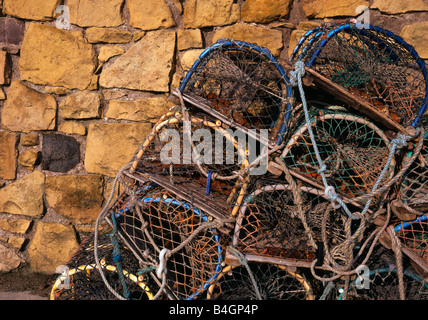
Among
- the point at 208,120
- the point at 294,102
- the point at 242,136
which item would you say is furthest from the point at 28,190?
the point at 294,102

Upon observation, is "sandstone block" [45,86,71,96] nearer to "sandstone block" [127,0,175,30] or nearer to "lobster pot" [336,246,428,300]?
"sandstone block" [127,0,175,30]

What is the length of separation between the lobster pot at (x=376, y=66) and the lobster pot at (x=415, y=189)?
0.70 ft

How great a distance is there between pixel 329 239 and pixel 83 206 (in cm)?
169

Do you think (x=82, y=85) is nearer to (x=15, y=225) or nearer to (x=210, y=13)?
(x=210, y=13)

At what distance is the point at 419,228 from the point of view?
6.30ft

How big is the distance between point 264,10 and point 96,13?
3.69 feet

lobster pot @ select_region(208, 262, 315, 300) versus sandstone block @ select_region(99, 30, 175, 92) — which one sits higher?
sandstone block @ select_region(99, 30, 175, 92)

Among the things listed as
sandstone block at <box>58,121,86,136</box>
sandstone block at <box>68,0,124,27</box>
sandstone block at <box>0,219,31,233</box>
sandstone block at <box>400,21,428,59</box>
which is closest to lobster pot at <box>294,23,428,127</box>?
sandstone block at <box>400,21,428,59</box>

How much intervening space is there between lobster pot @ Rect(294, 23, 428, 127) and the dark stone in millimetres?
1711

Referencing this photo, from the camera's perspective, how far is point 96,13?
256 cm

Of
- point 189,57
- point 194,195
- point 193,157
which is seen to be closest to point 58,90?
point 189,57

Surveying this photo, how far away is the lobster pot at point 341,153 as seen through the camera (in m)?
1.85

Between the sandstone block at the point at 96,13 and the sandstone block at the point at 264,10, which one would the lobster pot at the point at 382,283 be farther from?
the sandstone block at the point at 96,13

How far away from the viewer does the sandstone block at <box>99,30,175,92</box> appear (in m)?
2.52
